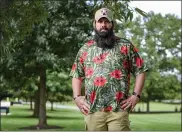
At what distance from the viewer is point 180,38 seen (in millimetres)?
65812

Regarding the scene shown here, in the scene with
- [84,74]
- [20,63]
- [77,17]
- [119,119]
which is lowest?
[119,119]

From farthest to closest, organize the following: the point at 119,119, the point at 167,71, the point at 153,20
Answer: the point at 167,71 → the point at 153,20 → the point at 119,119

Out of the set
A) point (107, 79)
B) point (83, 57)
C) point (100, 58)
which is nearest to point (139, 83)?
point (107, 79)

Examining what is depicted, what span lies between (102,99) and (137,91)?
334 mm

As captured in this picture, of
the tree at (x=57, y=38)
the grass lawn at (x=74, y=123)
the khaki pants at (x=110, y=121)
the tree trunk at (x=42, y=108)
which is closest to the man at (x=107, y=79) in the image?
the khaki pants at (x=110, y=121)

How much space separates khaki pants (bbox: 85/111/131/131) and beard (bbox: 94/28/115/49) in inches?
23.8

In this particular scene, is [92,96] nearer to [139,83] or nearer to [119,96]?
[119,96]

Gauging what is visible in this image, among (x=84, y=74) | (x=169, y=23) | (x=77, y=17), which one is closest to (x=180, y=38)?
(x=169, y=23)

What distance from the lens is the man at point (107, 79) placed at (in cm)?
407

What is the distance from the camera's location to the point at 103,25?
13.7 ft

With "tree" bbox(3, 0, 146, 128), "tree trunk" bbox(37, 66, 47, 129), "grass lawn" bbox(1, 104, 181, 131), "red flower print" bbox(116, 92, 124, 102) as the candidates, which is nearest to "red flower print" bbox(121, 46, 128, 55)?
"red flower print" bbox(116, 92, 124, 102)

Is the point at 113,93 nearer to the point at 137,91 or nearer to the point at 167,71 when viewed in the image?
the point at 137,91

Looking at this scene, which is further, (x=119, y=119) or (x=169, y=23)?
(x=169, y=23)

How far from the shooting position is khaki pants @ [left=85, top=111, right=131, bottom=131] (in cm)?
406
